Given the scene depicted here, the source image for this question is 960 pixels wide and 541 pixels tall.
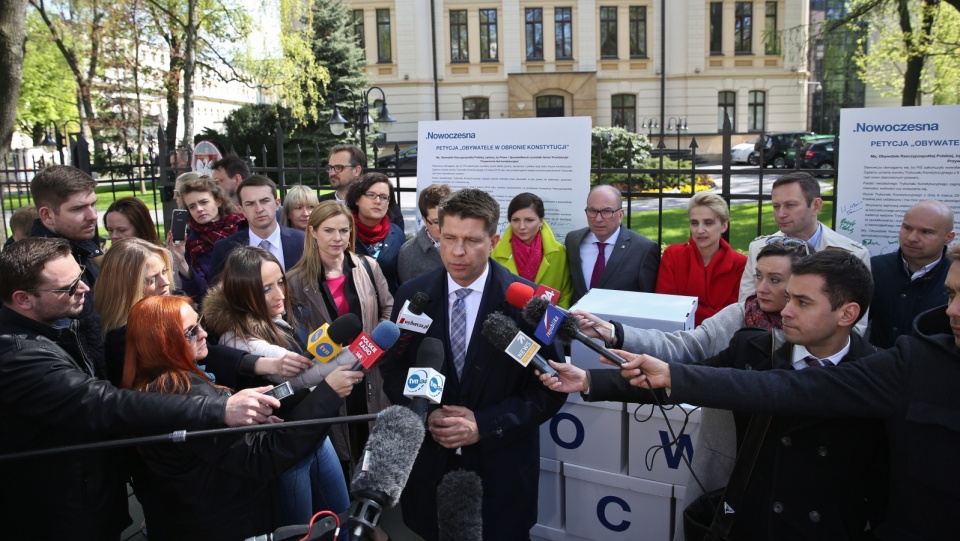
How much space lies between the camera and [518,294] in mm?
2770

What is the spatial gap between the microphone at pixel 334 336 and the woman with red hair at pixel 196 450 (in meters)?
0.21

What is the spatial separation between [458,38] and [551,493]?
113 feet

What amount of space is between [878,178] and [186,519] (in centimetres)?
474

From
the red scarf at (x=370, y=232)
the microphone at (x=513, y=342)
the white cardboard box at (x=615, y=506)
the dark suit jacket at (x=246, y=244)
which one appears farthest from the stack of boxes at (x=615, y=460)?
the dark suit jacket at (x=246, y=244)

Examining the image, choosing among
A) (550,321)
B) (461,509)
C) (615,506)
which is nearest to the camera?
(461,509)

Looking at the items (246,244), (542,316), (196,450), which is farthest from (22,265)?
(246,244)

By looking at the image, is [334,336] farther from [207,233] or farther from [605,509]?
[207,233]

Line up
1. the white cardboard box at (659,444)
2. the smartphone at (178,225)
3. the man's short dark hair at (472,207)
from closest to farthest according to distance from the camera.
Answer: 1. the man's short dark hair at (472,207)
2. the white cardboard box at (659,444)
3. the smartphone at (178,225)

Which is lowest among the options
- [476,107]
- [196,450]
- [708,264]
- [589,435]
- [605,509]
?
[605,509]

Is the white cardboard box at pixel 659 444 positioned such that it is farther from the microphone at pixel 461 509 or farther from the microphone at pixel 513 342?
the microphone at pixel 461 509

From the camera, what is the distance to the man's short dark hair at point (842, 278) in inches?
95.3

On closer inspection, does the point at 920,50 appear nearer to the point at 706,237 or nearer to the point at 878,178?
the point at 878,178

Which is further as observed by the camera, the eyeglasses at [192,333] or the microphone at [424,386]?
the eyeglasses at [192,333]

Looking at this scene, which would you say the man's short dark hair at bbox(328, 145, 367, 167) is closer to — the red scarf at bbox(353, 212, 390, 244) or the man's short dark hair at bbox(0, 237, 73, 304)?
the red scarf at bbox(353, 212, 390, 244)
